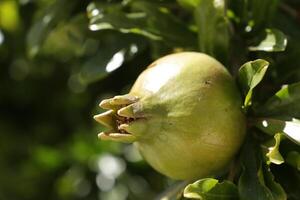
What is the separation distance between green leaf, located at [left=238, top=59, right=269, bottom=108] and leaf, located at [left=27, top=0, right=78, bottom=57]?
625 mm

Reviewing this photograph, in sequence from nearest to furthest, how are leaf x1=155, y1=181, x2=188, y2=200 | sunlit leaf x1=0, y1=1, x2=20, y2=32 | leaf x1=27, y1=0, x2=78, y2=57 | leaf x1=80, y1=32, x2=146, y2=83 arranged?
leaf x1=155, y1=181, x2=188, y2=200 → leaf x1=80, y1=32, x2=146, y2=83 → leaf x1=27, y1=0, x2=78, y2=57 → sunlit leaf x1=0, y1=1, x2=20, y2=32

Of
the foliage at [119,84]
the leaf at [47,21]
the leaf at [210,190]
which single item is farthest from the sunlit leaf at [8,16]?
the leaf at [210,190]

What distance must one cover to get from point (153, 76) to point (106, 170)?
1188 mm

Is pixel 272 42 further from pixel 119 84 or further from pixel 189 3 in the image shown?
pixel 119 84

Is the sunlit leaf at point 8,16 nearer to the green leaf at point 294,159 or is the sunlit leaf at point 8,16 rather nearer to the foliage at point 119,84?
the foliage at point 119,84

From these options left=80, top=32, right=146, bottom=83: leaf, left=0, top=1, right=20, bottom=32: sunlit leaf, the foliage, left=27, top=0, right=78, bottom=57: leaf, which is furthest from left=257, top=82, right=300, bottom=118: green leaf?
left=0, top=1, right=20, bottom=32: sunlit leaf

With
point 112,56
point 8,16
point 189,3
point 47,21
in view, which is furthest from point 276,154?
point 8,16

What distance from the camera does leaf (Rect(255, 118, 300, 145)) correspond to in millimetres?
1205

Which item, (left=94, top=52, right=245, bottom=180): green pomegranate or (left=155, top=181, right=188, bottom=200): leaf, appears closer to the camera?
(left=94, top=52, right=245, bottom=180): green pomegranate

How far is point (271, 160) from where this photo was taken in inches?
46.7

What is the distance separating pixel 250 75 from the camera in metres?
1.27

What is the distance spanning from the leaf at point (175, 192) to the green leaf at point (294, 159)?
0.23 metres

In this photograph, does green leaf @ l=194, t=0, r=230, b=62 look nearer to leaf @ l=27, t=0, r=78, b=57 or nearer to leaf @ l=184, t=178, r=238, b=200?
leaf @ l=184, t=178, r=238, b=200

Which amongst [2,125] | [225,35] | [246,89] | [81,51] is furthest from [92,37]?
[2,125]
